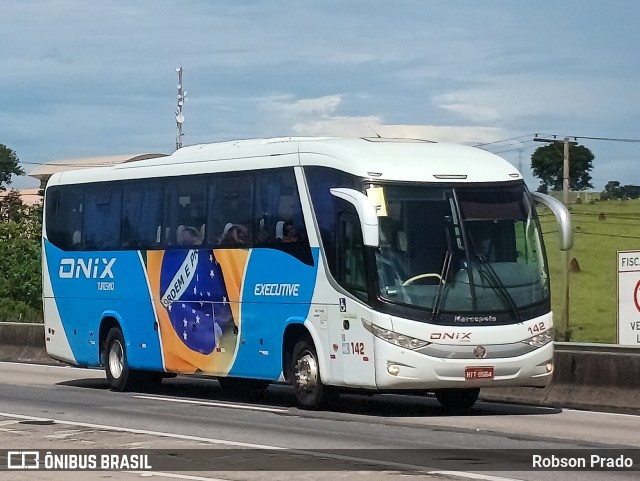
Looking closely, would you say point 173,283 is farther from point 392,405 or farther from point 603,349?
point 603,349

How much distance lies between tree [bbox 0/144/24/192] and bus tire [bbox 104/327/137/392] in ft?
390

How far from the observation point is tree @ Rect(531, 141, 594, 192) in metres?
101

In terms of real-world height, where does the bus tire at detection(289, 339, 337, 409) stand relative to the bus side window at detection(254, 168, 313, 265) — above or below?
below

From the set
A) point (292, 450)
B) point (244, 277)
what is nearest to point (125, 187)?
point (244, 277)

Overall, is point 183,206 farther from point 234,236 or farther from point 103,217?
point 103,217

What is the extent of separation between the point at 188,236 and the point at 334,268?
3791mm

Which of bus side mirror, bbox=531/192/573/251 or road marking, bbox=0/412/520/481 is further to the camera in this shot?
bus side mirror, bbox=531/192/573/251

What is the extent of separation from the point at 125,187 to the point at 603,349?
1007 cm

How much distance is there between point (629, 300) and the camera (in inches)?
971

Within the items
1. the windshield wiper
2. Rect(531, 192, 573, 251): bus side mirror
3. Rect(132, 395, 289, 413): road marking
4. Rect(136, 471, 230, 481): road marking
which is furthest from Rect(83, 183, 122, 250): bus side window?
Rect(136, 471, 230, 481): road marking

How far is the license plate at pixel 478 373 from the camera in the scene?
17.5 m

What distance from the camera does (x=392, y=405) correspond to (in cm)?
2017

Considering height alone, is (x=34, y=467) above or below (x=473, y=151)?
below

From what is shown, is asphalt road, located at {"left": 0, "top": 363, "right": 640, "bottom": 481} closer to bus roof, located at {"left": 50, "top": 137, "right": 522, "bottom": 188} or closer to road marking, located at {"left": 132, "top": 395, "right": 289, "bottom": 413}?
road marking, located at {"left": 132, "top": 395, "right": 289, "bottom": 413}
